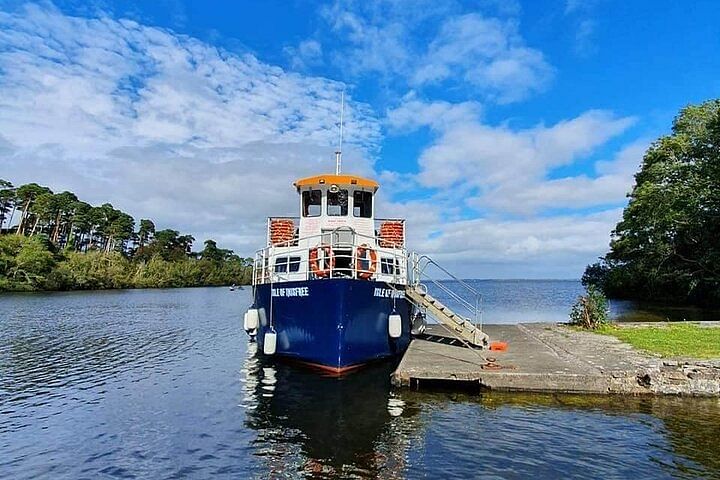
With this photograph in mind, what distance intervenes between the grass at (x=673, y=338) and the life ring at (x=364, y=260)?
8.40 metres

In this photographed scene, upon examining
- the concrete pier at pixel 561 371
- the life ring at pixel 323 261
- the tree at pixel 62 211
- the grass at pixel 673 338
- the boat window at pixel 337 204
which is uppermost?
the tree at pixel 62 211

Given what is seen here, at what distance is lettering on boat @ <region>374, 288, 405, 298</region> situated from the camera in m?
15.6

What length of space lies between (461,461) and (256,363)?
11133mm

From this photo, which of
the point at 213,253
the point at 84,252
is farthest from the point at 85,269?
the point at 213,253

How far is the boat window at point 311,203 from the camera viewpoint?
62.3 feet

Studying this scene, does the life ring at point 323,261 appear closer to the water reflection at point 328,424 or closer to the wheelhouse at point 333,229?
the wheelhouse at point 333,229

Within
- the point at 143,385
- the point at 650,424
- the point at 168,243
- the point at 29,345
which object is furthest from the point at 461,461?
the point at 168,243

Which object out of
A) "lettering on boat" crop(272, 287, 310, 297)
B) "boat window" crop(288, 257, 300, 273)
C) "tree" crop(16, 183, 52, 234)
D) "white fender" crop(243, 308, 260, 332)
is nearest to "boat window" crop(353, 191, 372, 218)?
"boat window" crop(288, 257, 300, 273)

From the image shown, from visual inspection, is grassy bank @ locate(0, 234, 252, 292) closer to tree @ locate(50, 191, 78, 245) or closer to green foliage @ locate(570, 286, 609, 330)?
tree @ locate(50, 191, 78, 245)

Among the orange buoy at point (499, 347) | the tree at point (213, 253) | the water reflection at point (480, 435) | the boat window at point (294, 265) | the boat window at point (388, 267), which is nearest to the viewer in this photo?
the water reflection at point (480, 435)

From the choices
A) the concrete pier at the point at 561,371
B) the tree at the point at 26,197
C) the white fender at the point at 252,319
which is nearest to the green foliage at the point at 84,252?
the tree at the point at 26,197

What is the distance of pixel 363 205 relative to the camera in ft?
63.0

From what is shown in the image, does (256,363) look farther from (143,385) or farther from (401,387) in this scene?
(401,387)

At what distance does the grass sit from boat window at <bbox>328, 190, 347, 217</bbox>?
10455 millimetres
